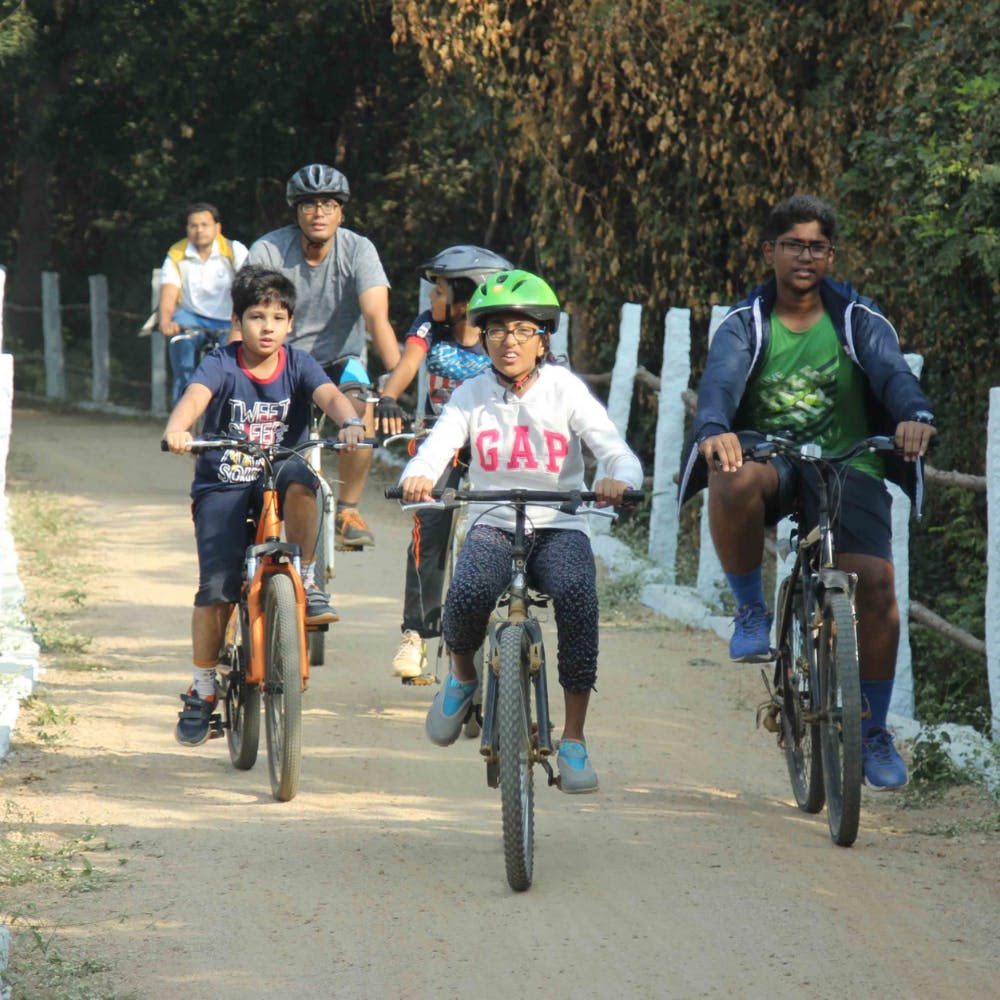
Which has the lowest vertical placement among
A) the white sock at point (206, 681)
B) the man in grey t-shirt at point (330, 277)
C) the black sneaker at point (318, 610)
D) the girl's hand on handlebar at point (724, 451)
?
the white sock at point (206, 681)

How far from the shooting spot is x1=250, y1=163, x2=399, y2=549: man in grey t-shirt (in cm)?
833

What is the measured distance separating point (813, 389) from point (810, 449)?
431 mm

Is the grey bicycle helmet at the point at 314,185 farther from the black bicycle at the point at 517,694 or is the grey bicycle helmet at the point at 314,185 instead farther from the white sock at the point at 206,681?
the black bicycle at the point at 517,694

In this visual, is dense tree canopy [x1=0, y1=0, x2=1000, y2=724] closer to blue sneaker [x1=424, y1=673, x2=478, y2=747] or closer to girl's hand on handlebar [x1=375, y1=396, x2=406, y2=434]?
girl's hand on handlebar [x1=375, y1=396, x2=406, y2=434]

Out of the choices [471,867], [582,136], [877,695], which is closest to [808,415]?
[877,695]

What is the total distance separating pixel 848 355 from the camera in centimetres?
610

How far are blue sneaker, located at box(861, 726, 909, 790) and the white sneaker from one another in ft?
7.76

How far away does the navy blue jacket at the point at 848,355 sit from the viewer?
588 centimetres

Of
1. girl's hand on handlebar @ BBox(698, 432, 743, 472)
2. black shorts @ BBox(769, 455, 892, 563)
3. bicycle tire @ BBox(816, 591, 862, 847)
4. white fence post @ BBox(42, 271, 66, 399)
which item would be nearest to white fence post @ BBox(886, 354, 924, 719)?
black shorts @ BBox(769, 455, 892, 563)

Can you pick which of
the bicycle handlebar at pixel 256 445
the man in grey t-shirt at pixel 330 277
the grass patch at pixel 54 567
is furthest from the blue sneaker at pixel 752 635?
the grass patch at pixel 54 567

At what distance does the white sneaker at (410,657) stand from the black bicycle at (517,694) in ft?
7.02

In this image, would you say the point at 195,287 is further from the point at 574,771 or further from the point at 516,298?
the point at 574,771

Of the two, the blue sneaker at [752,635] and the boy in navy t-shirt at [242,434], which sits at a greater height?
the boy in navy t-shirt at [242,434]

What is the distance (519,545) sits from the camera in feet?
18.4
